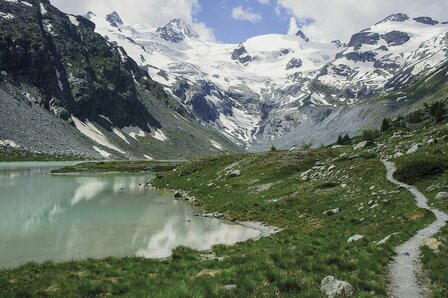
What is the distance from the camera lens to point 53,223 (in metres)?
41.0

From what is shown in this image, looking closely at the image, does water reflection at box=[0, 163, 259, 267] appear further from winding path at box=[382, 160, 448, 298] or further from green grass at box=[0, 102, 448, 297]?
winding path at box=[382, 160, 448, 298]

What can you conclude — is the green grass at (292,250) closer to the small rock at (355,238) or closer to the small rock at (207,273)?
the small rock at (207,273)

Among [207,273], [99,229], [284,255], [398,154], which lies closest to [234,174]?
[398,154]

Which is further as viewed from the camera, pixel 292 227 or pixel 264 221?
pixel 264 221

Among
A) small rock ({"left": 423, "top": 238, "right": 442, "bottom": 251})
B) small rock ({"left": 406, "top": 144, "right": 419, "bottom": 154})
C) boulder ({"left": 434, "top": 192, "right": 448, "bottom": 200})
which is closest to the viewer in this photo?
small rock ({"left": 423, "top": 238, "right": 442, "bottom": 251})

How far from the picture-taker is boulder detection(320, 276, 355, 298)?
14852 mm

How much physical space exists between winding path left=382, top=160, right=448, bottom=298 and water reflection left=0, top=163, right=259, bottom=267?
14.3m

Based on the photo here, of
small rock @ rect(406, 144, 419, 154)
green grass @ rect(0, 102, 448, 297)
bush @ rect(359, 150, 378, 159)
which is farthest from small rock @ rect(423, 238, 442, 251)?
bush @ rect(359, 150, 378, 159)

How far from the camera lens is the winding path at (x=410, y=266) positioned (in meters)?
15.8

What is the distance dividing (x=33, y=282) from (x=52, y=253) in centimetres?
1034

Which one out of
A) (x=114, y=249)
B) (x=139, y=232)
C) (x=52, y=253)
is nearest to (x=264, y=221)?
(x=139, y=232)

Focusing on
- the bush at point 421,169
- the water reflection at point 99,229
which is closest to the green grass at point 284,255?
the bush at point 421,169

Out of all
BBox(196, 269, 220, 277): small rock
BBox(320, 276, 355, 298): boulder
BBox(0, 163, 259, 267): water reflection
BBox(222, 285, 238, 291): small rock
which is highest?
BBox(320, 276, 355, 298): boulder

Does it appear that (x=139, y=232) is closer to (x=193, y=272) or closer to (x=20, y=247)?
(x=20, y=247)
